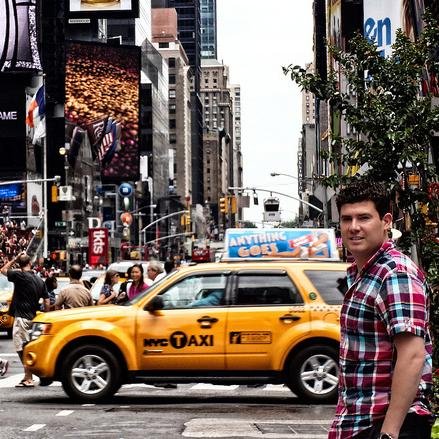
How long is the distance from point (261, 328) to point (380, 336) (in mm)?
9196

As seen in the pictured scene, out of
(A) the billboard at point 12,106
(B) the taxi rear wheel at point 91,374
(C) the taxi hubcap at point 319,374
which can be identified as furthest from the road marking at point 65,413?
(A) the billboard at point 12,106

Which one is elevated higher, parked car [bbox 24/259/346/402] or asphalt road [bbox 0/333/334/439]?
parked car [bbox 24/259/346/402]

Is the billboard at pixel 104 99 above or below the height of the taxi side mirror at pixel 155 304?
above

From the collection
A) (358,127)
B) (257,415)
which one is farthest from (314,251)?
(358,127)

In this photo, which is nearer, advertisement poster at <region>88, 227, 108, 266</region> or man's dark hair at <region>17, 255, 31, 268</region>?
man's dark hair at <region>17, 255, 31, 268</region>

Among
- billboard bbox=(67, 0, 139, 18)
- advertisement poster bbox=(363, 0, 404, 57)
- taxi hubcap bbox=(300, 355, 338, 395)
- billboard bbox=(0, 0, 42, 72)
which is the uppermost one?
billboard bbox=(67, 0, 139, 18)

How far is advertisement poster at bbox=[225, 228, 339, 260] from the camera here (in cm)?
1753

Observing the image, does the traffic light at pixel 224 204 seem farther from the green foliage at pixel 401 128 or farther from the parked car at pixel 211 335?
the green foliage at pixel 401 128

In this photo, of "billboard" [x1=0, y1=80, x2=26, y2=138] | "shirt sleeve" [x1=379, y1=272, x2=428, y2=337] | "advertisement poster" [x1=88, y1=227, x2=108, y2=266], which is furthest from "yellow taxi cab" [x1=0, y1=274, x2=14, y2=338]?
"billboard" [x1=0, y1=80, x2=26, y2=138]

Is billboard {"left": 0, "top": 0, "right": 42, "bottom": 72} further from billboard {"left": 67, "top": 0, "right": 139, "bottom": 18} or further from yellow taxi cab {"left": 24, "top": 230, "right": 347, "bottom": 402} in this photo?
yellow taxi cab {"left": 24, "top": 230, "right": 347, "bottom": 402}

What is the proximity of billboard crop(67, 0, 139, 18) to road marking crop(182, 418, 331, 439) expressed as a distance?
368 ft

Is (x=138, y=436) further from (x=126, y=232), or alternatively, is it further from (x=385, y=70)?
(x=126, y=232)

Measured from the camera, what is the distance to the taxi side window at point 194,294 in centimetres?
→ 1375

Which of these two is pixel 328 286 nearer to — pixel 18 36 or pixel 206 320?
pixel 206 320
